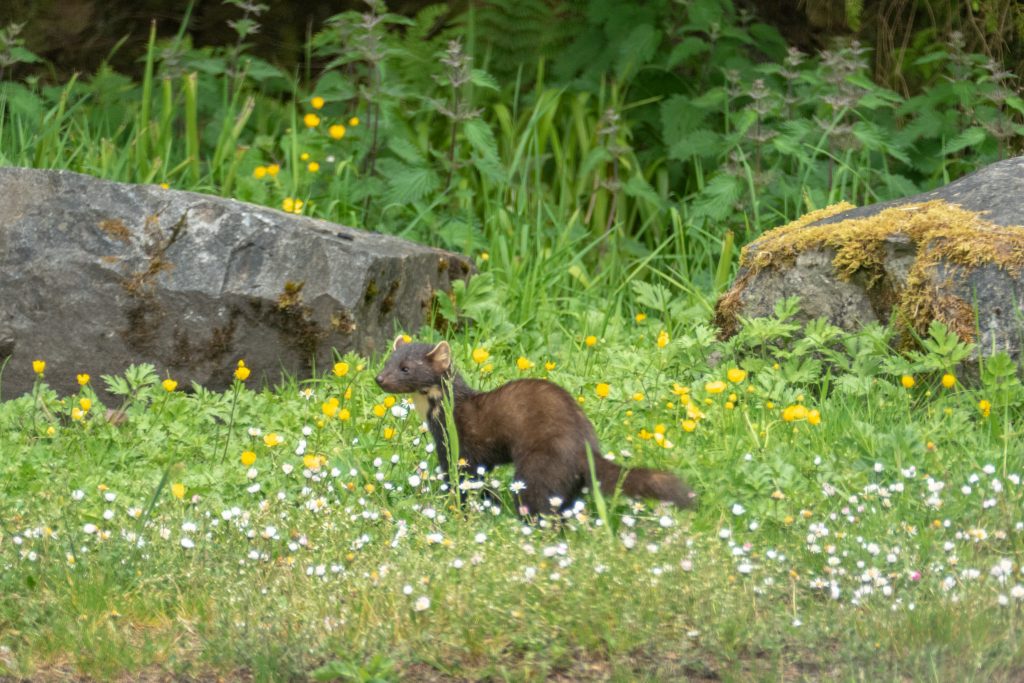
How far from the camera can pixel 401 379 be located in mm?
5191

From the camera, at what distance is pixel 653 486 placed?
14.5 ft

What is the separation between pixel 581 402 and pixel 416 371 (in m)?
1.00

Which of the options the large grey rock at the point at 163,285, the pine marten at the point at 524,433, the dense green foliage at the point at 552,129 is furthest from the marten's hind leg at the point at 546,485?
the dense green foliage at the point at 552,129

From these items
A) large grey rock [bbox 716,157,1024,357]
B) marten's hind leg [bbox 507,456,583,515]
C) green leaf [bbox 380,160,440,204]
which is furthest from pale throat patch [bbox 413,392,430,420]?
green leaf [bbox 380,160,440,204]

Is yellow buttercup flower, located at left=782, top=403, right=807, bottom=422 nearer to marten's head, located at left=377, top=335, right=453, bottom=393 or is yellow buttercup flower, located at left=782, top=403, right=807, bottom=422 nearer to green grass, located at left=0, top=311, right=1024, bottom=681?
green grass, located at left=0, top=311, right=1024, bottom=681

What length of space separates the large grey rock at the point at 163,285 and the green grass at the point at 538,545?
0.61 m

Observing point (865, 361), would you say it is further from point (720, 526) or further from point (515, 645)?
point (515, 645)

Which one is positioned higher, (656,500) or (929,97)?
(929,97)

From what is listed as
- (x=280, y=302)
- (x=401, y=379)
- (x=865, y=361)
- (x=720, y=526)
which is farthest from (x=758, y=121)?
(x=720, y=526)

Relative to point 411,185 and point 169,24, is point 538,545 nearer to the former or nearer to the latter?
point 411,185

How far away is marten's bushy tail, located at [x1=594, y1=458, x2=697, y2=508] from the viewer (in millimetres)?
4391

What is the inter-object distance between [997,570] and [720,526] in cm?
89

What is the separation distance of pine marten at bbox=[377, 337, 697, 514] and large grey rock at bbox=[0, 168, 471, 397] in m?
1.39

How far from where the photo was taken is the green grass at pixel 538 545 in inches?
142
